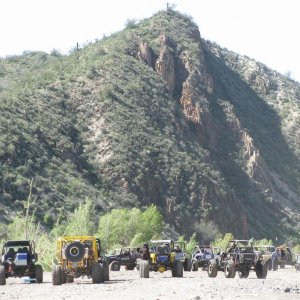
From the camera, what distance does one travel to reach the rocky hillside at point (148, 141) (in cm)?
9081

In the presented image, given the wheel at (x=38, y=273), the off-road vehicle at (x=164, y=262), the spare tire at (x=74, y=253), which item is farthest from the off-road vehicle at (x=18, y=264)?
the off-road vehicle at (x=164, y=262)

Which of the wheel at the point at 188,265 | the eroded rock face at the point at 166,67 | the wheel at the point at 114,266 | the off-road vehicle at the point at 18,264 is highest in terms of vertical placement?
the eroded rock face at the point at 166,67

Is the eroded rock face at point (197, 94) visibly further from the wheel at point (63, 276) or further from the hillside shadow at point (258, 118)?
the wheel at point (63, 276)

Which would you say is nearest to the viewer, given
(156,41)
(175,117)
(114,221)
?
(114,221)

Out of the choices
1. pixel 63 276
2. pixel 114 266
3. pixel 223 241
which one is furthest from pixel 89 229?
pixel 223 241

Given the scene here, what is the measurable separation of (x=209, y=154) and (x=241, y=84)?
4841 cm

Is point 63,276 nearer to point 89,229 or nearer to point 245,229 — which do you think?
point 89,229

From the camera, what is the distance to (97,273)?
28766 mm

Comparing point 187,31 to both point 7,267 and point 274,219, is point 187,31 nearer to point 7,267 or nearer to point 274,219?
point 274,219

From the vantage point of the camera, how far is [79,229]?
52.4 m

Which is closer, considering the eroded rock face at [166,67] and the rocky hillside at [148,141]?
the rocky hillside at [148,141]

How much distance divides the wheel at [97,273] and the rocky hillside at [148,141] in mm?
46862

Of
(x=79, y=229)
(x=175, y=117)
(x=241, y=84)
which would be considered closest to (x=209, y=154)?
(x=175, y=117)

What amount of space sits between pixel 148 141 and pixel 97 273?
7628 centimetres
